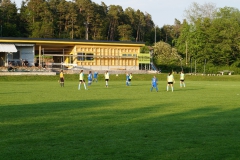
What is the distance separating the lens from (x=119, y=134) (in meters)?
10.3

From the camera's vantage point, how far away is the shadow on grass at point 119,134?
824 cm

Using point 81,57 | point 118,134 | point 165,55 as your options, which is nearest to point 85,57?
point 81,57

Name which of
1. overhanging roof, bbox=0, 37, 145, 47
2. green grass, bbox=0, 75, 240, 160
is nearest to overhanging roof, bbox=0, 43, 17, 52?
overhanging roof, bbox=0, 37, 145, 47

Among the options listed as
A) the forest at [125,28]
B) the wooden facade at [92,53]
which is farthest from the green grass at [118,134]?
the forest at [125,28]

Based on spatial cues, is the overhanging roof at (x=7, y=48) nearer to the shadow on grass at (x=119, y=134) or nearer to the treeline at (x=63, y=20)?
the treeline at (x=63, y=20)

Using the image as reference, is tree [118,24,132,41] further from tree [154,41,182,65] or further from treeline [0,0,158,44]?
tree [154,41,182,65]

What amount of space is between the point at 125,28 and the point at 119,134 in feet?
302

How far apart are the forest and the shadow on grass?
6289 cm

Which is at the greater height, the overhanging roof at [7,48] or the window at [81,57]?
the overhanging roof at [7,48]

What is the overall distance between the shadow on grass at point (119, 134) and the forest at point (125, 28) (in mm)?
62886

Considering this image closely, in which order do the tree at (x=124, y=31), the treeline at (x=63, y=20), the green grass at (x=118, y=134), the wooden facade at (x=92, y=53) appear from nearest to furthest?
the green grass at (x=118, y=134), the wooden facade at (x=92, y=53), the treeline at (x=63, y=20), the tree at (x=124, y=31)

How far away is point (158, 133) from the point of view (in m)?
10.5

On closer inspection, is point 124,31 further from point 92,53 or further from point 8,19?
point 92,53

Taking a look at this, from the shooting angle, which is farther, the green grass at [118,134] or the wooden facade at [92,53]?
the wooden facade at [92,53]
